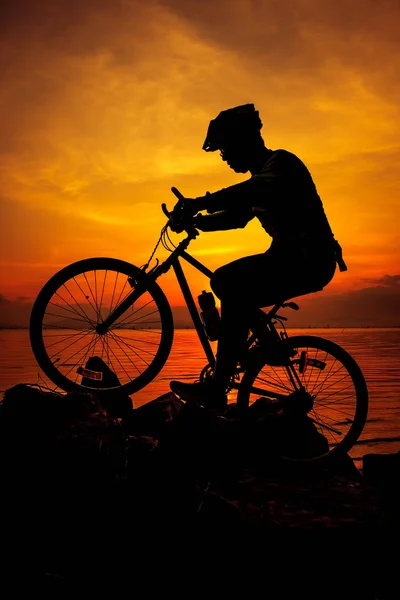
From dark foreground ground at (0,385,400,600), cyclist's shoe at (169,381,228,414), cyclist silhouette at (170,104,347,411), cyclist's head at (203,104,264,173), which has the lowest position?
dark foreground ground at (0,385,400,600)

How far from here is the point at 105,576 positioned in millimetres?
2639

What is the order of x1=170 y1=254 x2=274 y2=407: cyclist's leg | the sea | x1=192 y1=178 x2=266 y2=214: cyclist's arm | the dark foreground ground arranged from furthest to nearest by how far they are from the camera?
the sea < x1=170 y1=254 x2=274 y2=407: cyclist's leg < x1=192 y1=178 x2=266 y2=214: cyclist's arm < the dark foreground ground

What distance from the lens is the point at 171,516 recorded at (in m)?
3.03

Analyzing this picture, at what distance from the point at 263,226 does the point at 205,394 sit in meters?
1.35

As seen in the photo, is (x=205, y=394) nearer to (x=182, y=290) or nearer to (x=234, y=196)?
(x=182, y=290)

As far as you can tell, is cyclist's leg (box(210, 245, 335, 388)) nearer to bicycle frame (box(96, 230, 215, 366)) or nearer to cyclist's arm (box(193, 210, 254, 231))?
bicycle frame (box(96, 230, 215, 366))

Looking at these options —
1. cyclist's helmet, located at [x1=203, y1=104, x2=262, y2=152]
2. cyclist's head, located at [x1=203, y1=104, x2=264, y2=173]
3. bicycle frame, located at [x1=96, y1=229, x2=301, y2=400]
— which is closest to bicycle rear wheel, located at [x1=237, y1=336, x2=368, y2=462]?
bicycle frame, located at [x1=96, y1=229, x2=301, y2=400]

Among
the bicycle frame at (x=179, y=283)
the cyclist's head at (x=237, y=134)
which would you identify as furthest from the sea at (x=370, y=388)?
the cyclist's head at (x=237, y=134)

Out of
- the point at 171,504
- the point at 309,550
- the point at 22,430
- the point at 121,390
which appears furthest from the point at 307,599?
the point at 121,390

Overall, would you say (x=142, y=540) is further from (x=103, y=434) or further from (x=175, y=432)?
(x=175, y=432)

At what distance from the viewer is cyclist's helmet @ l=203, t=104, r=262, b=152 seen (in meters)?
3.92

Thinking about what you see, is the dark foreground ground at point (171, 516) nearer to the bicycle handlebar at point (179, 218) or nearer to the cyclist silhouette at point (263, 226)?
the cyclist silhouette at point (263, 226)

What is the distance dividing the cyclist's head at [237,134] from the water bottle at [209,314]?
1.05m

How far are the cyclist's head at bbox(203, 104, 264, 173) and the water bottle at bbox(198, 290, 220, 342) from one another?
1049 millimetres
